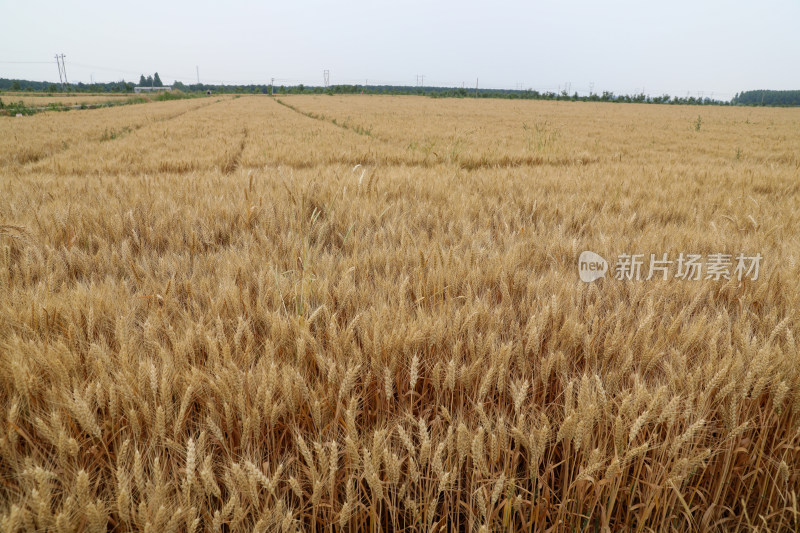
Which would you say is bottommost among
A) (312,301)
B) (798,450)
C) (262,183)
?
(798,450)

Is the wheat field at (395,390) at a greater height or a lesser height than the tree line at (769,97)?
lesser

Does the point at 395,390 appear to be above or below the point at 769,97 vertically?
below

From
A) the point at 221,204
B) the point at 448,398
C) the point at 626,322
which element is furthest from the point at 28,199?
the point at 626,322

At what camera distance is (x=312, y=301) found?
1.42 metres

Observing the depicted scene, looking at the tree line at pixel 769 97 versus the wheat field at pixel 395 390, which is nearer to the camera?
the wheat field at pixel 395 390

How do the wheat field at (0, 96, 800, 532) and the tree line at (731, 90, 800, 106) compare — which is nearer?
the wheat field at (0, 96, 800, 532)

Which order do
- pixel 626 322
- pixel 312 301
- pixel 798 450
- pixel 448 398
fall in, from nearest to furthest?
pixel 798 450, pixel 448 398, pixel 626 322, pixel 312 301

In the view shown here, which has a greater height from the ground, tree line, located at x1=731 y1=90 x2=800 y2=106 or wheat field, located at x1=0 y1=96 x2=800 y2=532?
tree line, located at x1=731 y1=90 x2=800 y2=106

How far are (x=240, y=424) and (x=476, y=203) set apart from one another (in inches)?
93.5

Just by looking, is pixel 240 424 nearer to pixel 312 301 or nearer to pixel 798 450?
pixel 312 301

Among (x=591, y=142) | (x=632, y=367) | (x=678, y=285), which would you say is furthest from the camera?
(x=591, y=142)

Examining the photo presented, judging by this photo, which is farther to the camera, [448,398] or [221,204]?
[221,204]

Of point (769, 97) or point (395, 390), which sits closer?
point (395, 390)

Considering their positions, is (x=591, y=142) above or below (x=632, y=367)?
above
